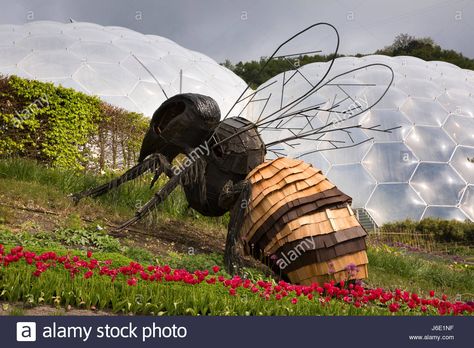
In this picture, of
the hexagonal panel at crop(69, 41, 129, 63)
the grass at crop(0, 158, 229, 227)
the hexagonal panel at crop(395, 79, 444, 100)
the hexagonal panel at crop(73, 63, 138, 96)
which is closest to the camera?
the grass at crop(0, 158, 229, 227)

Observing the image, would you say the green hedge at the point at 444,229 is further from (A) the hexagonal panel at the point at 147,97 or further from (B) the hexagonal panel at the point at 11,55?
(B) the hexagonal panel at the point at 11,55

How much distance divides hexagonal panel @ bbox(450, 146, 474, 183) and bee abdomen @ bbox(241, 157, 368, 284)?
38.5 ft

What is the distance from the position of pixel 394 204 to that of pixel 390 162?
1532mm

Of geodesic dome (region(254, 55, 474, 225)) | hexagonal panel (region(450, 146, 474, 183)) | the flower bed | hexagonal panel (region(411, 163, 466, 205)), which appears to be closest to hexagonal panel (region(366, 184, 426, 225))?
geodesic dome (region(254, 55, 474, 225))

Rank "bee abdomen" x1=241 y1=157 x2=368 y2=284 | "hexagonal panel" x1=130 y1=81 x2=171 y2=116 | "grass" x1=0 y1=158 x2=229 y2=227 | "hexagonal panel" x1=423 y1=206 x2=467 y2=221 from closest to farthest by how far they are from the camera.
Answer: "bee abdomen" x1=241 y1=157 x2=368 y2=284, "grass" x1=0 y1=158 x2=229 y2=227, "hexagonal panel" x1=423 y1=206 x2=467 y2=221, "hexagonal panel" x1=130 y1=81 x2=171 y2=116

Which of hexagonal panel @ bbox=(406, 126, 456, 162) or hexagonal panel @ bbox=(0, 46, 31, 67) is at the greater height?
hexagonal panel @ bbox=(0, 46, 31, 67)

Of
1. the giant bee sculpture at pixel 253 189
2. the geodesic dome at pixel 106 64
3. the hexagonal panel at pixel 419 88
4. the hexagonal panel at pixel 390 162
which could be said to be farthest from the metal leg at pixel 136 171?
the hexagonal panel at pixel 419 88

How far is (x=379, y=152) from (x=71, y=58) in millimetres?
11955

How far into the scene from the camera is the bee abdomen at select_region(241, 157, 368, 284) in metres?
6.03

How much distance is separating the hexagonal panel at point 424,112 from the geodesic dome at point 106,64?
26.2 feet

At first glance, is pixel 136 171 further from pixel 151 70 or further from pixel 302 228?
pixel 151 70

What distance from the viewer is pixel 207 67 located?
82.7ft

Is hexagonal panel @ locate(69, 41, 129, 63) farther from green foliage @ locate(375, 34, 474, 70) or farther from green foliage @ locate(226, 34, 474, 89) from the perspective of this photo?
green foliage @ locate(375, 34, 474, 70)

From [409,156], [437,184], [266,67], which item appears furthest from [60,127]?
[266,67]
